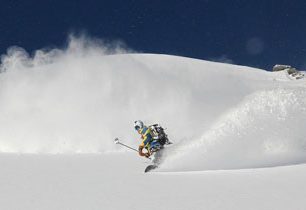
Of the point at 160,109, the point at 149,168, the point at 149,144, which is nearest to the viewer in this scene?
the point at 149,168

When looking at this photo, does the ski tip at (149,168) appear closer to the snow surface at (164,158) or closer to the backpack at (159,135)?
the snow surface at (164,158)

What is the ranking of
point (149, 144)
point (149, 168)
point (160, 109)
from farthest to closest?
point (160, 109), point (149, 144), point (149, 168)

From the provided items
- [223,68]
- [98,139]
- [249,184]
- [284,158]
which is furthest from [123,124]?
[223,68]

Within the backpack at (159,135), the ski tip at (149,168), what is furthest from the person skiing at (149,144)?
the ski tip at (149,168)

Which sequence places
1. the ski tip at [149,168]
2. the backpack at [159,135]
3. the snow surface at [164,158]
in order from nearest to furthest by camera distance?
the snow surface at [164,158] → the ski tip at [149,168] → the backpack at [159,135]

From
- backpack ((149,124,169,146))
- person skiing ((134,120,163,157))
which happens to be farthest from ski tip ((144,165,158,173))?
backpack ((149,124,169,146))

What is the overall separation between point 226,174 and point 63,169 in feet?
11.3

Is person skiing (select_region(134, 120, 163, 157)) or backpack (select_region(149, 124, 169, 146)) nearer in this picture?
person skiing (select_region(134, 120, 163, 157))

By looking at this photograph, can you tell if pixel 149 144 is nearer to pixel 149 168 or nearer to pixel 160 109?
pixel 149 168

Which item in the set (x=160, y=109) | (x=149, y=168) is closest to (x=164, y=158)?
(x=149, y=168)

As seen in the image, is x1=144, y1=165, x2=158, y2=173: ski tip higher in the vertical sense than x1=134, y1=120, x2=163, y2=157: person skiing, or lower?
lower

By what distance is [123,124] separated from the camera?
16859 mm

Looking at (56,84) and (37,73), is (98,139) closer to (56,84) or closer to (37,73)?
(56,84)

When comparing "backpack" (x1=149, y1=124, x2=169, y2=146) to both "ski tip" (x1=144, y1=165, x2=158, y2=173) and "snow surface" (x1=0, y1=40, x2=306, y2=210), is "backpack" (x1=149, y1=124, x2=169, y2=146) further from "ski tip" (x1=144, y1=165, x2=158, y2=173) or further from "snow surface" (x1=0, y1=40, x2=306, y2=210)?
"ski tip" (x1=144, y1=165, x2=158, y2=173)
